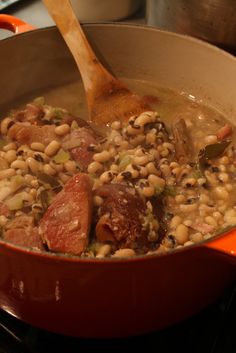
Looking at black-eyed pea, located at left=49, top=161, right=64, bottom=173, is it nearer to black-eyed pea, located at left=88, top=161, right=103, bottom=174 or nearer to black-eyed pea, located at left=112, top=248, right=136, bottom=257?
black-eyed pea, located at left=88, top=161, right=103, bottom=174

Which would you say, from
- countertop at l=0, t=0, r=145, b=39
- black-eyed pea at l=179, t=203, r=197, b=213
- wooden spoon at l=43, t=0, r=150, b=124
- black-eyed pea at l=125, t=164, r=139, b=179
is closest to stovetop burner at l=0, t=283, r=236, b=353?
black-eyed pea at l=179, t=203, r=197, b=213

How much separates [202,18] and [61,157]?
64 cm

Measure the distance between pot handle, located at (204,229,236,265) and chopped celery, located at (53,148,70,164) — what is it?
2.45 feet

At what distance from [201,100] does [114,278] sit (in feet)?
3.44

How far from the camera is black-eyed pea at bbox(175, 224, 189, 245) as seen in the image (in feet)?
3.96

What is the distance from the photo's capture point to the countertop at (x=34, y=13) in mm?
2062

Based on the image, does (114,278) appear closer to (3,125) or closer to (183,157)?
(183,157)

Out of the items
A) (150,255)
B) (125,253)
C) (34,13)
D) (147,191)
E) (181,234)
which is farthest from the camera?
(34,13)

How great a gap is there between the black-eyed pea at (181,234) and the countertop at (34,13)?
113cm

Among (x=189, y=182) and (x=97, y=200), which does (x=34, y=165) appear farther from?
(x=189, y=182)

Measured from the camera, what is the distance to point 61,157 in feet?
4.91

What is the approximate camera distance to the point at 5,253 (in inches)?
33.7

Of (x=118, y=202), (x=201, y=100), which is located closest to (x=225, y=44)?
(x=201, y=100)

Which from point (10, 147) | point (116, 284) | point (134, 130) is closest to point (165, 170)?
point (134, 130)
